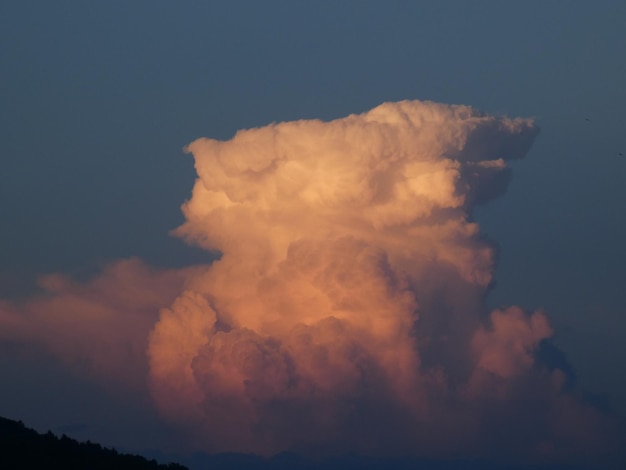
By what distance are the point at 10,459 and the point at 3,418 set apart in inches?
459

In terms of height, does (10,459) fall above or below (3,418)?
below

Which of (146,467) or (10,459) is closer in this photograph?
(10,459)

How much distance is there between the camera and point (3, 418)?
79562mm

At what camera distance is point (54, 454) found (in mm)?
72125

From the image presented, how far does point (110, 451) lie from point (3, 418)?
7.40 m

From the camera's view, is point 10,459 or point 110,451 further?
point 110,451

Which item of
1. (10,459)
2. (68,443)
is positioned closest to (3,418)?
(68,443)

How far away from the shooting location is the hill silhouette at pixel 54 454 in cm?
6919

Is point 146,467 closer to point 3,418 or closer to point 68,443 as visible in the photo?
point 68,443

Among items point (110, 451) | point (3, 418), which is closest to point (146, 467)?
point (110, 451)

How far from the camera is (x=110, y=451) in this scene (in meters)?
77.2

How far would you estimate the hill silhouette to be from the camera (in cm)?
6919

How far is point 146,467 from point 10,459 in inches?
404

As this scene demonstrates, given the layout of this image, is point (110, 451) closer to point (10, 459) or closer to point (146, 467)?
point (146, 467)
